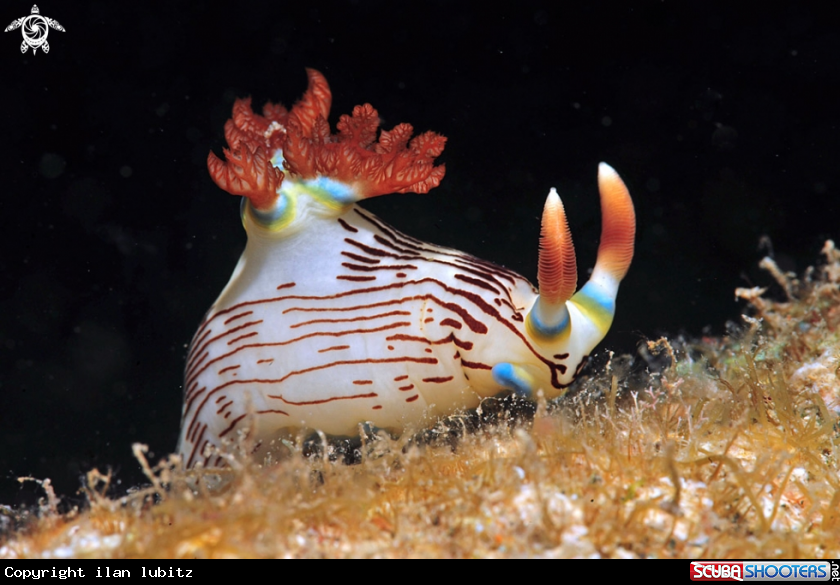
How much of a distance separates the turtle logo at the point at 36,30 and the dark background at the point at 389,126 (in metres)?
0.07

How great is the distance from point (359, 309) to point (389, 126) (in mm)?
4057

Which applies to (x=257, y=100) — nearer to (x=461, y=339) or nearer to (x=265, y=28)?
(x=265, y=28)

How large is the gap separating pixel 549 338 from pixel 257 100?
5066 millimetres

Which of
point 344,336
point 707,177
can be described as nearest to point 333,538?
point 344,336

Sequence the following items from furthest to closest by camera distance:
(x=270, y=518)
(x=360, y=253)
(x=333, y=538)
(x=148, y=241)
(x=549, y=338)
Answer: (x=148, y=241), (x=360, y=253), (x=549, y=338), (x=333, y=538), (x=270, y=518)

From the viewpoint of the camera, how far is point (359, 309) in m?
3.27

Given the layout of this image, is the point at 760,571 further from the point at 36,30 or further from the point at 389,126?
the point at 36,30

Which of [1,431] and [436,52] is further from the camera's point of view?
[1,431]

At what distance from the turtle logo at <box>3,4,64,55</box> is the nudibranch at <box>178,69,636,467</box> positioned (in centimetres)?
369

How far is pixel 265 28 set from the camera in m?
6.25

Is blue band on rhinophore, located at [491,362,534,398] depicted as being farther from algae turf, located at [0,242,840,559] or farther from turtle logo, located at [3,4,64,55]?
turtle logo, located at [3,4,64,55]

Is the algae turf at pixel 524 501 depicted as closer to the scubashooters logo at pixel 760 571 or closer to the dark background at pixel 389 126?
the scubashooters logo at pixel 760 571

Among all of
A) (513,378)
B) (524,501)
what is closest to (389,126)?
(513,378)

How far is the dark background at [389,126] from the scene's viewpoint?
6168 mm
